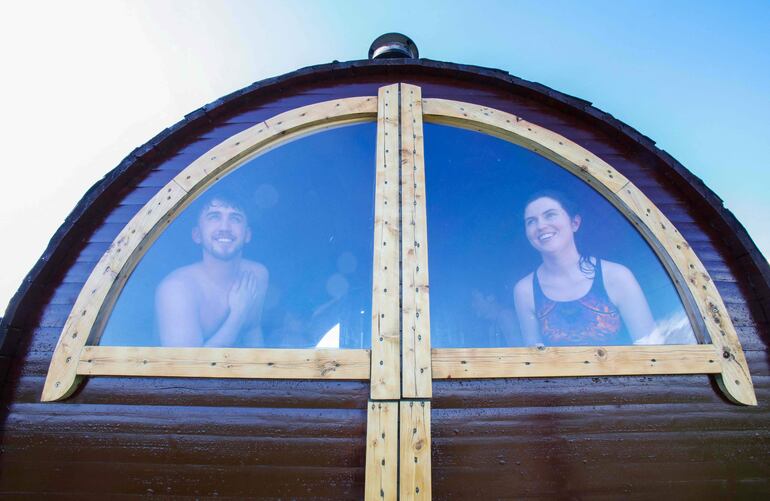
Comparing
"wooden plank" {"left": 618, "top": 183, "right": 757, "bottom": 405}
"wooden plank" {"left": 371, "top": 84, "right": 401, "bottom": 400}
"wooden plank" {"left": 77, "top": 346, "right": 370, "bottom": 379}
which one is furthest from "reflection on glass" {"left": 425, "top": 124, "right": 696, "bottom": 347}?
"wooden plank" {"left": 77, "top": 346, "right": 370, "bottom": 379}

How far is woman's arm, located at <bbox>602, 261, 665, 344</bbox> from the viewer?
2.46m

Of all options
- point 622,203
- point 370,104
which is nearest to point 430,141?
point 370,104

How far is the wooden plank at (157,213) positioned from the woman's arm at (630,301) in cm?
226

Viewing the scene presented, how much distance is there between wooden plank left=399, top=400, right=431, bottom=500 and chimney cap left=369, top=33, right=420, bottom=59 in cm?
395

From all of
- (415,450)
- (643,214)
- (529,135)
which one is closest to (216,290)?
(415,450)

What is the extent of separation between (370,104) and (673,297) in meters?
2.73

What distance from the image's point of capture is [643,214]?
2.79 meters

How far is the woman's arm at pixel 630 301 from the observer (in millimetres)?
2463

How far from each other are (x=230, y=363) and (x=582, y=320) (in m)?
2.31

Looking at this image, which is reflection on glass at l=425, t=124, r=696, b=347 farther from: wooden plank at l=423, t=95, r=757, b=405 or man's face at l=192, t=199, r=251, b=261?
man's face at l=192, t=199, r=251, b=261

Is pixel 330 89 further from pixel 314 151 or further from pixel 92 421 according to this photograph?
pixel 92 421

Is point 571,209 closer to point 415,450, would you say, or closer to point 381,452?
point 415,450

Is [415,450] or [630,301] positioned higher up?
[630,301]

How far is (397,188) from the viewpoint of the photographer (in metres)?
2.69
